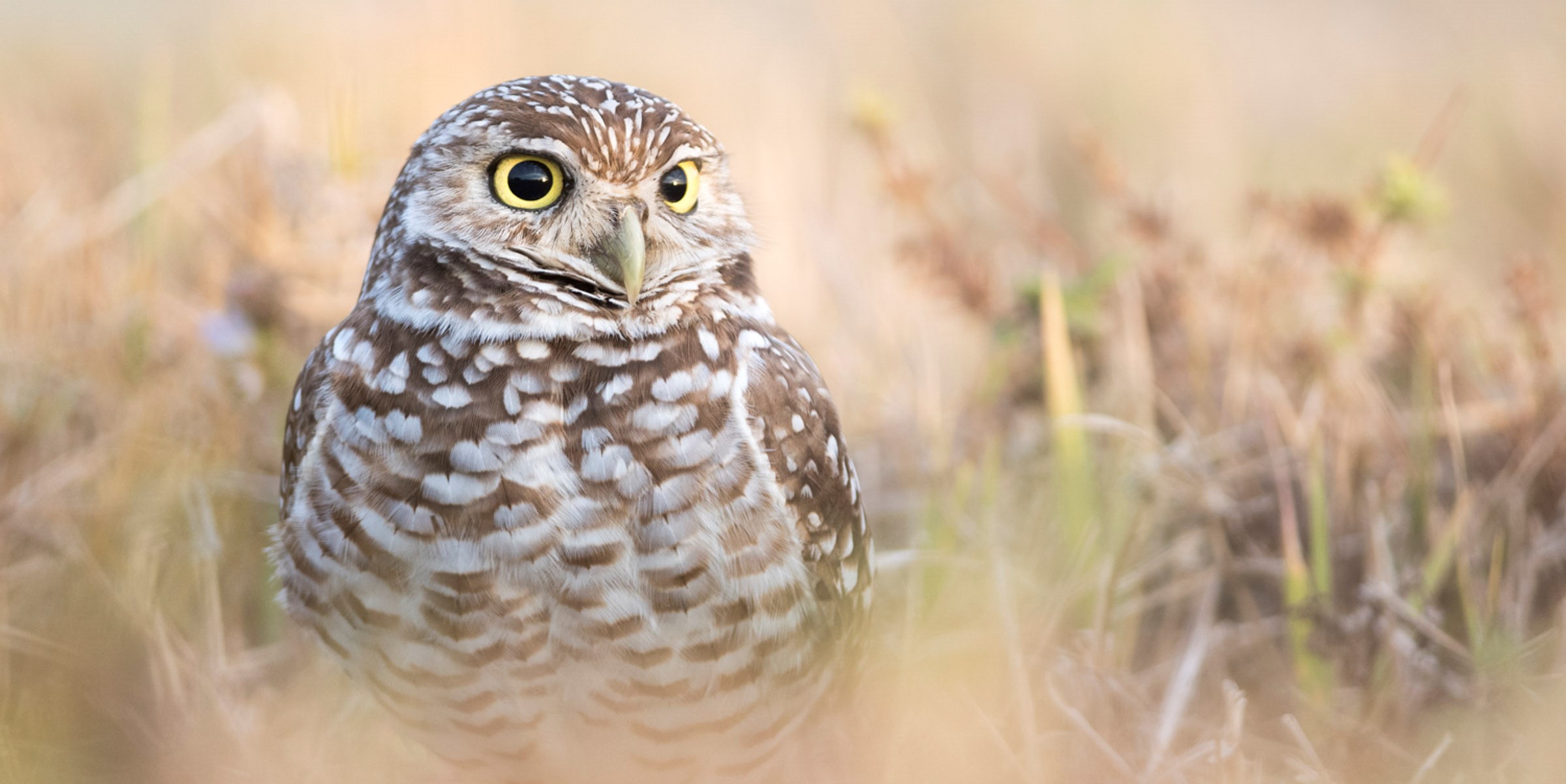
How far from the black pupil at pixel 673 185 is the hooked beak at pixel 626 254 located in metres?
0.11

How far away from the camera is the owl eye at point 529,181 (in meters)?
2.01

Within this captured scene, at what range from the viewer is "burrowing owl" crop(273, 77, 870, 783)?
76.7 inches

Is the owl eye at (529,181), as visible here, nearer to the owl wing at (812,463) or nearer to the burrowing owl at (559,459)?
the burrowing owl at (559,459)

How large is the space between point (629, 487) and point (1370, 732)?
159 cm

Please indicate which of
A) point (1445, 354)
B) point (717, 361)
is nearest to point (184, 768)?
point (717, 361)

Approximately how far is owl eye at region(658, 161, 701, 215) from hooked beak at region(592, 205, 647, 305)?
12cm

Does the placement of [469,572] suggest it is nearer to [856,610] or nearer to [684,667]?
[684,667]

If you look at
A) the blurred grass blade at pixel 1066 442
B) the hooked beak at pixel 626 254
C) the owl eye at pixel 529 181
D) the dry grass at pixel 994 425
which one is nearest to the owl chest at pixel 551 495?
the hooked beak at pixel 626 254

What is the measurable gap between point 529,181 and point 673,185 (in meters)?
0.24

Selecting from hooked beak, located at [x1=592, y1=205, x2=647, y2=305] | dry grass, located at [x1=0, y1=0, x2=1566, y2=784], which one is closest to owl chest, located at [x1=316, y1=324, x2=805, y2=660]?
hooked beak, located at [x1=592, y1=205, x2=647, y2=305]

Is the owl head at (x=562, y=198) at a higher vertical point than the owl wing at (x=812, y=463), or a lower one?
higher

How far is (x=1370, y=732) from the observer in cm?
250

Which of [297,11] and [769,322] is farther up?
[297,11]

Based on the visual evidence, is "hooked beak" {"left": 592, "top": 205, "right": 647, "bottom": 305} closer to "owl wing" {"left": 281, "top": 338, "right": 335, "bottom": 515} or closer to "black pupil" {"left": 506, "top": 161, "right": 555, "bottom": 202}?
"black pupil" {"left": 506, "top": 161, "right": 555, "bottom": 202}
